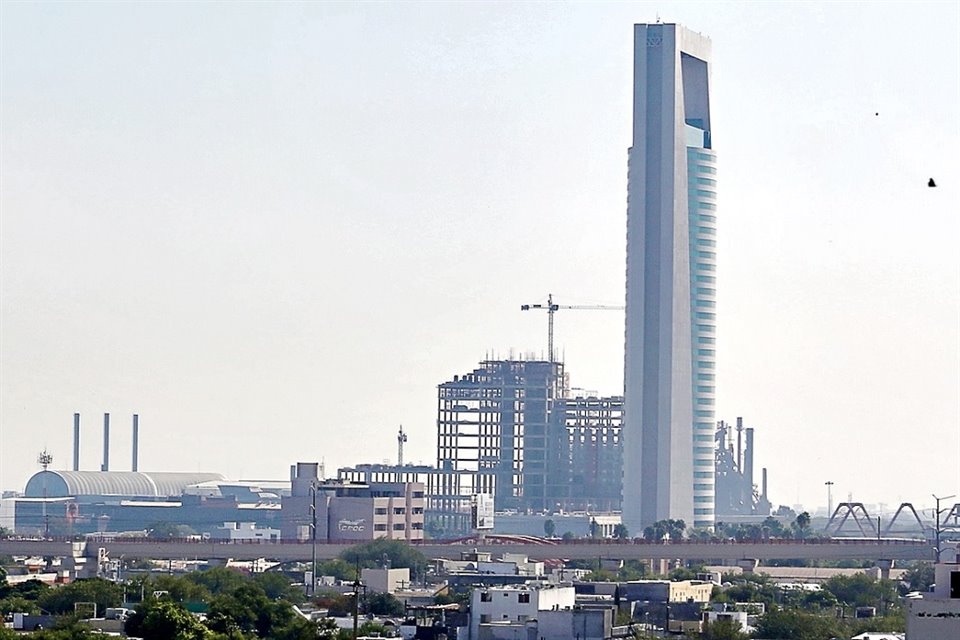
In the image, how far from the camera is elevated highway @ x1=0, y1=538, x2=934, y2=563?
573 feet

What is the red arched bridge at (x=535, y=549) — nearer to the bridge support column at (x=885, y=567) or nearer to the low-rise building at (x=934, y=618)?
the bridge support column at (x=885, y=567)

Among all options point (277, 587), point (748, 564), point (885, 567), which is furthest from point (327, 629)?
point (748, 564)

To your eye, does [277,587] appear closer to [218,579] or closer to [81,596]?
[218,579]

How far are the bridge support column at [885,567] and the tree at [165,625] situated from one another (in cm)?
8254

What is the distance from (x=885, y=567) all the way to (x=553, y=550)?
22846mm

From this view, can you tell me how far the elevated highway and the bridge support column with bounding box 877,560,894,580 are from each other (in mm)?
565

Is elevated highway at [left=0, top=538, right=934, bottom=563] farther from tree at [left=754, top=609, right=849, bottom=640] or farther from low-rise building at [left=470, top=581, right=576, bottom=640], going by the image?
tree at [left=754, top=609, right=849, bottom=640]

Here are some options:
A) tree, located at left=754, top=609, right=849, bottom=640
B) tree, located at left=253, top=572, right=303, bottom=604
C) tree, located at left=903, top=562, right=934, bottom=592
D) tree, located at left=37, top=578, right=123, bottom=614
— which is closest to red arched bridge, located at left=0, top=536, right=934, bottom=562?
tree, located at left=903, top=562, right=934, bottom=592

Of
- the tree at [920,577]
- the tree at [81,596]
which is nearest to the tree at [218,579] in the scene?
the tree at [81,596]

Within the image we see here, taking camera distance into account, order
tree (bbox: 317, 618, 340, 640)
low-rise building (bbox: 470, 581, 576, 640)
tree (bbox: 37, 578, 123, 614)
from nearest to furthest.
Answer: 1. tree (bbox: 317, 618, 340, 640)
2. low-rise building (bbox: 470, 581, 576, 640)
3. tree (bbox: 37, 578, 123, 614)

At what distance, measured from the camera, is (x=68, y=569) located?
15538 cm

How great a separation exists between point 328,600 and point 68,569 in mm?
40915

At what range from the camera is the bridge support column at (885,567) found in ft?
555

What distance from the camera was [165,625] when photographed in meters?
86.4
